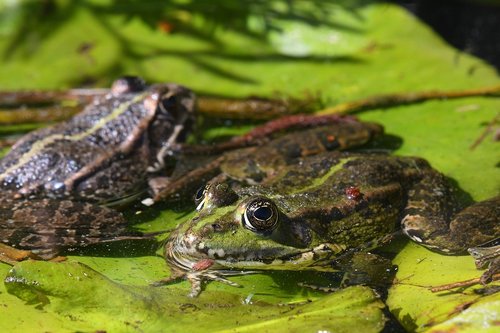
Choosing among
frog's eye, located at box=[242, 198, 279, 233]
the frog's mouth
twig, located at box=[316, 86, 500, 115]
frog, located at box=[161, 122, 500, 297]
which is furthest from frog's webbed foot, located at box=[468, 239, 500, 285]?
twig, located at box=[316, 86, 500, 115]

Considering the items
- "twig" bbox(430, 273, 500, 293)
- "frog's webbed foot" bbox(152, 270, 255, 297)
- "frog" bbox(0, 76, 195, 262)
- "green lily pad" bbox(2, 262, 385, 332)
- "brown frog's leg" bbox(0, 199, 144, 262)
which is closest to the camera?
"green lily pad" bbox(2, 262, 385, 332)

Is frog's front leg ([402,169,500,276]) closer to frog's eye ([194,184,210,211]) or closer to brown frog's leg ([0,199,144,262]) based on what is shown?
frog's eye ([194,184,210,211])

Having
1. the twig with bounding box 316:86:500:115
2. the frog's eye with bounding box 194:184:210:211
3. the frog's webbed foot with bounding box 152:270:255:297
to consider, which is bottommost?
the frog's webbed foot with bounding box 152:270:255:297

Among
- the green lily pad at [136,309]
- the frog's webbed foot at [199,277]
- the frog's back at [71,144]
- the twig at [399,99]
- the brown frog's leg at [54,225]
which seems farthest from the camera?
the twig at [399,99]

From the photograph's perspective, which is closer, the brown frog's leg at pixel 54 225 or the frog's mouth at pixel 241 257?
the frog's mouth at pixel 241 257

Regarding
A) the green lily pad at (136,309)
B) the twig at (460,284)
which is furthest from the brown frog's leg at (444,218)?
the green lily pad at (136,309)

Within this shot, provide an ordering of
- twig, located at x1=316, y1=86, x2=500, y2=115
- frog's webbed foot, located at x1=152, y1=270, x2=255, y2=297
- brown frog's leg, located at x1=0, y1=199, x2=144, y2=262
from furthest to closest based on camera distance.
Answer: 1. twig, located at x1=316, y1=86, x2=500, y2=115
2. brown frog's leg, located at x1=0, y1=199, x2=144, y2=262
3. frog's webbed foot, located at x1=152, y1=270, x2=255, y2=297

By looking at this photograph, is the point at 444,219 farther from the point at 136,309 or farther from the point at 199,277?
the point at 136,309

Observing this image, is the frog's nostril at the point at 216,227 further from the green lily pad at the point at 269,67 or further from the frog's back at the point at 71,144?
the frog's back at the point at 71,144
